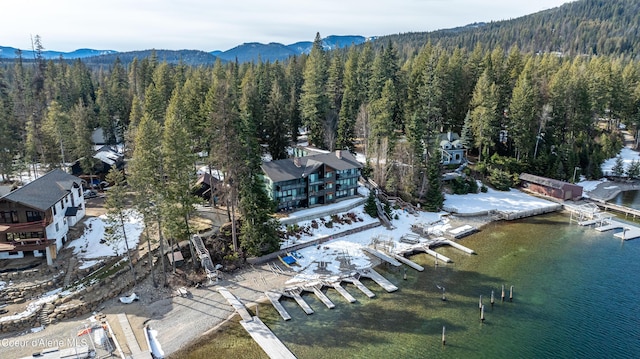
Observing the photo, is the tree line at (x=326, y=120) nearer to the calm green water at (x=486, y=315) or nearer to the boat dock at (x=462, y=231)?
the boat dock at (x=462, y=231)

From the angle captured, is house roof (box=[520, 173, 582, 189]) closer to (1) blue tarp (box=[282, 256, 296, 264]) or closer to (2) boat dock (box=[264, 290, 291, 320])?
(1) blue tarp (box=[282, 256, 296, 264])

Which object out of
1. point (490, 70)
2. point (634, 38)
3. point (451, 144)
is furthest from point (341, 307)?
point (634, 38)

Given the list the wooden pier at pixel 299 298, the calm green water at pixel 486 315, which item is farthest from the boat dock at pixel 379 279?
the wooden pier at pixel 299 298

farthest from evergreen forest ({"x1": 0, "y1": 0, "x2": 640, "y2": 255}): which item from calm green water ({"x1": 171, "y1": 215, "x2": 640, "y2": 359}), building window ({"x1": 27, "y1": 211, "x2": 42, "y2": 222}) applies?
calm green water ({"x1": 171, "y1": 215, "x2": 640, "y2": 359})

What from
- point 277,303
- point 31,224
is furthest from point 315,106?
point 31,224

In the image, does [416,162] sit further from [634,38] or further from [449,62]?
[634,38]

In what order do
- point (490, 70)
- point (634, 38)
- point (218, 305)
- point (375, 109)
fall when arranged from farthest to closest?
1. point (634, 38)
2. point (490, 70)
3. point (375, 109)
4. point (218, 305)
